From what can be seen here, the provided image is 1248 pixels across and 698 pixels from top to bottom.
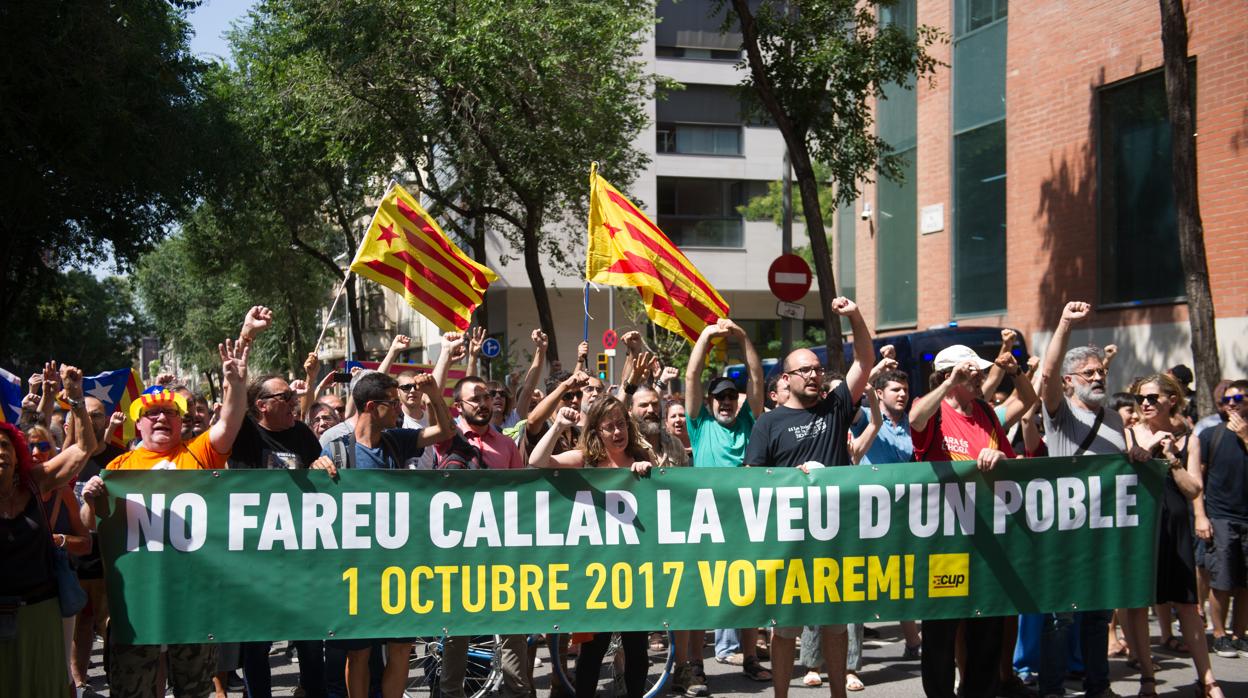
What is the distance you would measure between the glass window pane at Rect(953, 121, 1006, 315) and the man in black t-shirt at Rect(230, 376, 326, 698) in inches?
622

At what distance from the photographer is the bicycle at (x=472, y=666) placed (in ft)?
23.2

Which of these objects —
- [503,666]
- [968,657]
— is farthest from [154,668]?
[968,657]

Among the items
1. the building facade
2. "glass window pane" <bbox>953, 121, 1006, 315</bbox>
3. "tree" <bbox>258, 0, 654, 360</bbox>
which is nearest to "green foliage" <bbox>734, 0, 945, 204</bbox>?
the building facade

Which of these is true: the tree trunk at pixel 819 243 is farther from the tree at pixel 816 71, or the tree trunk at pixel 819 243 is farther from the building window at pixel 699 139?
the building window at pixel 699 139

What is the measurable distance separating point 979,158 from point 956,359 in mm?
14529

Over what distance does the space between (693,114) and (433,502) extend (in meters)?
37.0

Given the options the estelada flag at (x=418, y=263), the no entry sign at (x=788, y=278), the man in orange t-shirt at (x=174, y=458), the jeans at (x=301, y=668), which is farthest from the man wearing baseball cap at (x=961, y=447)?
the no entry sign at (x=788, y=278)

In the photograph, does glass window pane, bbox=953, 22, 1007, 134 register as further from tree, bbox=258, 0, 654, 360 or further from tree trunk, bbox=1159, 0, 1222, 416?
tree trunk, bbox=1159, 0, 1222, 416

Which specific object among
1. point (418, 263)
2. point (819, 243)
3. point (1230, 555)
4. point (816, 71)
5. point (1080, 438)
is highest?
point (816, 71)

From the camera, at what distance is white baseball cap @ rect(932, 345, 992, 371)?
651cm

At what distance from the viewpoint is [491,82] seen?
790 inches

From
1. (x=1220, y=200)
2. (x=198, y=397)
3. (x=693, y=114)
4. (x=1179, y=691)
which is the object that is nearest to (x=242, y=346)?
(x=198, y=397)

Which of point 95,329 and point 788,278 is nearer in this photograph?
point 788,278

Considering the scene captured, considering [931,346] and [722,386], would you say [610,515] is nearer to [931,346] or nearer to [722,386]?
[722,386]
